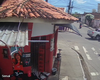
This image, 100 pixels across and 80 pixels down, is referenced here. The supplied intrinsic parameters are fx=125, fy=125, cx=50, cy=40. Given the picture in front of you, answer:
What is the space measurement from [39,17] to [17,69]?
7.48 feet

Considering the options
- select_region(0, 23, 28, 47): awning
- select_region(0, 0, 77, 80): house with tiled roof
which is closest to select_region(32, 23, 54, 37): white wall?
select_region(0, 0, 77, 80): house with tiled roof

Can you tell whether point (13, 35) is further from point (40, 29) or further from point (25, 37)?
point (40, 29)

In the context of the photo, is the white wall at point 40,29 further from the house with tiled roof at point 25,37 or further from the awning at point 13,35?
the awning at point 13,35

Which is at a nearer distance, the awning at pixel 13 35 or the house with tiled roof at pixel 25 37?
the awning at pixel 13 35

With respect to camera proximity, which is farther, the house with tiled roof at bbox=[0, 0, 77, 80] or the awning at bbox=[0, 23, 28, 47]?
the house with tiled roof at bbox=[0, 0, 77, 80]

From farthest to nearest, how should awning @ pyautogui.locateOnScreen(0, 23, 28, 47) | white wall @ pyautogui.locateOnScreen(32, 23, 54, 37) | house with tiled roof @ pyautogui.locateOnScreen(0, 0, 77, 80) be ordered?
white wall @ pyautogui.locateOnScreen(32, 23, 54, 37) < house with tiled roof @ pyautogui.locateOnScreen(0, 0, 77, 80) < awning @ pyautogui.locateOnScreen(0, 23, 28, 47)

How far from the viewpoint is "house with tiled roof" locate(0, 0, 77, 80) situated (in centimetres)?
374

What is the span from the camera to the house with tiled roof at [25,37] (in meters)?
3.74

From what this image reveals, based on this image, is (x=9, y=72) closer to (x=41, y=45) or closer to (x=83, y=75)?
(x=41, y=45)

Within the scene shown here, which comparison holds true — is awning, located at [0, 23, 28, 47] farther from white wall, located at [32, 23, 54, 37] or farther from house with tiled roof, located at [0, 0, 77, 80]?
white wall, located at [32, 23, 54, 37]

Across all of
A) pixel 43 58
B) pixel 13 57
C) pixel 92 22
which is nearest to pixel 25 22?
pixel 13 57

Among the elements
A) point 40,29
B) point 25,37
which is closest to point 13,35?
point 25,37

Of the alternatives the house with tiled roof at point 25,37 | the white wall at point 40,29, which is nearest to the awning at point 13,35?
the house with tiled roof at point 25,37

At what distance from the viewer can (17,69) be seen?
16.5 ft
